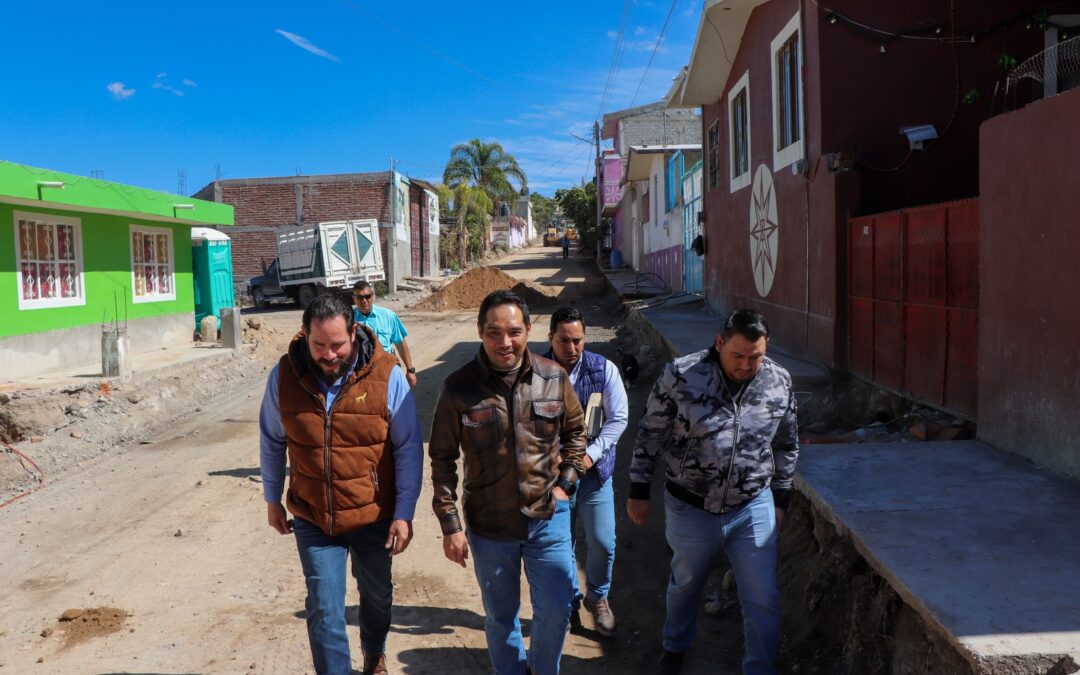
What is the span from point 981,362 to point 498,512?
12.2ft

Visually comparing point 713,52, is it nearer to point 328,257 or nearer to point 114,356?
point 114,356

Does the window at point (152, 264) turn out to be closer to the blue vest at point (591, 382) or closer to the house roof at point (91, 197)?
the house roof at point (91, 197)

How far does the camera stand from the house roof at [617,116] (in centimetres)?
4084

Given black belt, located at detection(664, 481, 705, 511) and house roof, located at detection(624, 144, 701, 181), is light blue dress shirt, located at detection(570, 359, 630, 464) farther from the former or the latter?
house roof, located at detection(624, 144, 701, 181)

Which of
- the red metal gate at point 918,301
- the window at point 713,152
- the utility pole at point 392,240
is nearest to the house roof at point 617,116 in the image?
the utility pole at point 392,240

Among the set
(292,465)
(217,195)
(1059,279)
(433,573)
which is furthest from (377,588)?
(217,195)

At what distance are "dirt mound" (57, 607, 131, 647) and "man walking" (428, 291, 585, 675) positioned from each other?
2.59 meters

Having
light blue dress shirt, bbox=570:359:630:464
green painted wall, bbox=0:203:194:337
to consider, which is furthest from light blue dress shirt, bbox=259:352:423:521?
green painted wall, bbox=0:203:194:337

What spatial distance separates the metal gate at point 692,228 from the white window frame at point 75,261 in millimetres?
11545

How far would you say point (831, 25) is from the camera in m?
8.21

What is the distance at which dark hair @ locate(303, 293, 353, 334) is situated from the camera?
333cm

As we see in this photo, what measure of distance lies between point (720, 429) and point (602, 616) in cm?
160

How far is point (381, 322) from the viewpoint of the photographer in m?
6.80

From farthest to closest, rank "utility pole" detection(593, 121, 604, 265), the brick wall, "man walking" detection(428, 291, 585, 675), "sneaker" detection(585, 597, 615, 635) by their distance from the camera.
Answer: "utility pole" detection(593, 121, 604, 265)
the brick wall
"sneaker" detection(585, 597, 615, 635)
"man walking" detection(428, 291, 585, 675)
